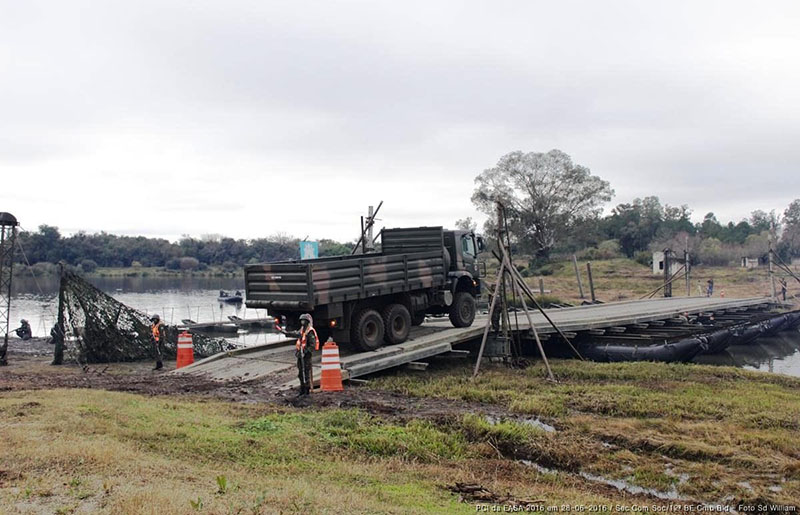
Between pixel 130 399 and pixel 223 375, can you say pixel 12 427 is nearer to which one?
pixel 130 399

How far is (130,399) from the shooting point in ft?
32.9

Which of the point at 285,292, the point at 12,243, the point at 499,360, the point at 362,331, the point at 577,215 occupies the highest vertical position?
the point at 577,215

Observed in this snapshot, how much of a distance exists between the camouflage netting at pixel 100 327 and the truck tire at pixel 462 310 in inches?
339

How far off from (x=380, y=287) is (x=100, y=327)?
843 cm

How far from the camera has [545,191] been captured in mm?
62250

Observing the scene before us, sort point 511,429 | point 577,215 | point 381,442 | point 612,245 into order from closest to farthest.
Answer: point 381,442
point 511,429
point 577,215
point 612,245

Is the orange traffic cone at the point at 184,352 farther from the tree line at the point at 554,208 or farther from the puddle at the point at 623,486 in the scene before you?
the tree line at the point at 554,208

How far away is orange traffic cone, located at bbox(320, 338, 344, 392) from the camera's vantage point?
37.6 ft

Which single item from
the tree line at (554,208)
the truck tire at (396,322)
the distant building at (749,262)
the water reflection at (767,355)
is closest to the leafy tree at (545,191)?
the tree line at (554,208)

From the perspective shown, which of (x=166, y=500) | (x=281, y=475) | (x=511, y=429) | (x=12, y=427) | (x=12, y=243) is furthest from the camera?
(x=12, y=243)

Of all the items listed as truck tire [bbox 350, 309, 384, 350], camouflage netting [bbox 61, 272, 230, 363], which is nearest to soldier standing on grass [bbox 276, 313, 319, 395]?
truck tire [bbox 350, 309, 384, 350]

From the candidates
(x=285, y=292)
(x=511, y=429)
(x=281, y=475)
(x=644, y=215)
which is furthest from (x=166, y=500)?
(x=644, y=215)

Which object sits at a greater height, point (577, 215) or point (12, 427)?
point (577, 215)

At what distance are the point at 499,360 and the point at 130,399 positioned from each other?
8786mm
